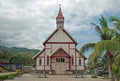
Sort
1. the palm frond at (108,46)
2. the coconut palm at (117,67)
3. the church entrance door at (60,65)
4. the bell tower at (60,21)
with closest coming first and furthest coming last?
the palm frond at (108,46)
the coconut palm at (117,67)
the church entrance door at (60,65)
the bell tower at (60,21)

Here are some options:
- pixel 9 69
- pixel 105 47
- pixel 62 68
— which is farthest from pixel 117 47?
pixel 9 69

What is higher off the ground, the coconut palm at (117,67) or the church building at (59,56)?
the church building at (59,56)

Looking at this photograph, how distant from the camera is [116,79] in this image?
25.2m

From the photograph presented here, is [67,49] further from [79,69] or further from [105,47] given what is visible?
[105,47]

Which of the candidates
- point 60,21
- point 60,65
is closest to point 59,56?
point 60,65

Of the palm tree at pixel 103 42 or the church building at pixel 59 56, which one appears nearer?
the palm tree at pixel 103 42

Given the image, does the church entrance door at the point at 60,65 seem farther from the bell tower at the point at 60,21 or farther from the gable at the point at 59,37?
the bell tower at the point at 60,21

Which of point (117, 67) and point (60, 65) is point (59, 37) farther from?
point (117, 67)

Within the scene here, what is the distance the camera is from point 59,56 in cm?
5366

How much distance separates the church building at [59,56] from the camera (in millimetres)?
53922

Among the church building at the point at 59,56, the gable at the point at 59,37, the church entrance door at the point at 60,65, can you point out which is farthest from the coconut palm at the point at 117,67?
the gable at the point at 59,37

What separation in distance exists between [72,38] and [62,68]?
691cm

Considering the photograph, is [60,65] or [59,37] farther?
[59,37]

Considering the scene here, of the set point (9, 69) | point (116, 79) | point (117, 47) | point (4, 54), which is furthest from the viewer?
point (4, 54)
